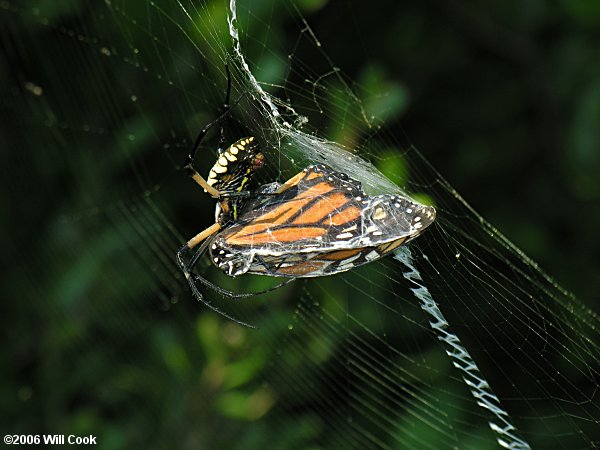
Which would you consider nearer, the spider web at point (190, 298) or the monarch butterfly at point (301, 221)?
the monarch butterfly at point (301, 221)

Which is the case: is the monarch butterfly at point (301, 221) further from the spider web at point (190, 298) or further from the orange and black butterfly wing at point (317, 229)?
the spider web at point (190, 298)

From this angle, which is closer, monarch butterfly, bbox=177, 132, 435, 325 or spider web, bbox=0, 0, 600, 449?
monarch butterfly, bbox=177, 132, 435, 325

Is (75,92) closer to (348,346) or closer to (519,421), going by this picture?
(348,346)

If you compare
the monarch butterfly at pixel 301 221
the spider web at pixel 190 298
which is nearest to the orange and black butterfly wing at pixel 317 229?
the monarch butterfly at pixel 301 221

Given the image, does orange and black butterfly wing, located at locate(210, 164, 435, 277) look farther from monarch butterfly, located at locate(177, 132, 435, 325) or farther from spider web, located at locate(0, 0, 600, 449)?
spider web, located at locate(0, 0, 600, 449)

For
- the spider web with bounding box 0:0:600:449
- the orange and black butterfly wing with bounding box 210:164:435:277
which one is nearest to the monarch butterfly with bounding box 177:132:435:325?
the orange and black butterfly wing with bounding box 210:164:435:277
